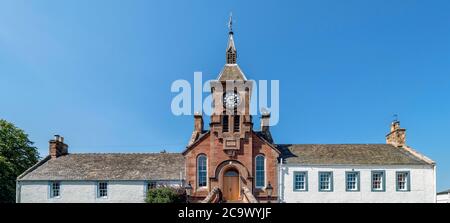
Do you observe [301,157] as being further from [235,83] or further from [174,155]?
[174,155]

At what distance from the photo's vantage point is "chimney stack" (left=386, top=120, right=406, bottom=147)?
130ft

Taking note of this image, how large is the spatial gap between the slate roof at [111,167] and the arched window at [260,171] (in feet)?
23.8

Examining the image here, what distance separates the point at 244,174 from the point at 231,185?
1621mm

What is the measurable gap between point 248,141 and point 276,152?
288cm

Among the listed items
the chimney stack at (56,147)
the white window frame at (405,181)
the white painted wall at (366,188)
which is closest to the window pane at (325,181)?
the white painted wall at (366,188)

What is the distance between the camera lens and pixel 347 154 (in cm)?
3747

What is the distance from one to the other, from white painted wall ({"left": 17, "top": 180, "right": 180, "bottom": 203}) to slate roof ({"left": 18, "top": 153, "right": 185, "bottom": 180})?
514mm

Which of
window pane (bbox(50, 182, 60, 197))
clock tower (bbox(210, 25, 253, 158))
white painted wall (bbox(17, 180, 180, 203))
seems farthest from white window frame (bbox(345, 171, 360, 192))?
window pane (bbox(50, 182, 60, 197))

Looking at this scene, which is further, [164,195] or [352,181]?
[352,181]

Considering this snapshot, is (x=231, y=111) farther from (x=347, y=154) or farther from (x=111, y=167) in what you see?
(x=111, y=167)

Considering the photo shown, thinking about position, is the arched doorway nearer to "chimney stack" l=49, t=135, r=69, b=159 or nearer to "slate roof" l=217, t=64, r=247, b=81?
"slate roof" l=217, t=64, r=247, b=81

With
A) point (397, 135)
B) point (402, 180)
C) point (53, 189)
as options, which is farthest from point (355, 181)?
point (53, 189)

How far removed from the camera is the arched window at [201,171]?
35.6 metres
